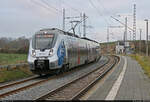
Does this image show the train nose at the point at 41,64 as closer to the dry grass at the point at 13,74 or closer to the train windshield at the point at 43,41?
the train windshield at the point at 43,41

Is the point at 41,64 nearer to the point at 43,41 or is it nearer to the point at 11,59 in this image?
the point at 43,41

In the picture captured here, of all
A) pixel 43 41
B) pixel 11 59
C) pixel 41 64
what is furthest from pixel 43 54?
pixel 11 59

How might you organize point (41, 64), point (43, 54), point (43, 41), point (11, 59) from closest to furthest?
point (41, 64) < point (43, 54) < point (43, 41) < point (11, 59)

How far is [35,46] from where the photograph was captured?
18812 mm

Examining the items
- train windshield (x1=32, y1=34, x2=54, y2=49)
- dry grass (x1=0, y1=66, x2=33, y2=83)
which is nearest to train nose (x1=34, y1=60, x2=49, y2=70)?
train windshield (x1=32, y1=34, x2=54, y2=49)

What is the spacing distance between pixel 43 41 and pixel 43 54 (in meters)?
1.09

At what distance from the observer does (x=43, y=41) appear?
18938mm

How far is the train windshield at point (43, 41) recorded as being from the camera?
18.7 metres

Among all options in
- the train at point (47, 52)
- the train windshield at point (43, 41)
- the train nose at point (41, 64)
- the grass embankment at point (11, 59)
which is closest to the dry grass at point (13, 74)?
the train at point (47, 52)

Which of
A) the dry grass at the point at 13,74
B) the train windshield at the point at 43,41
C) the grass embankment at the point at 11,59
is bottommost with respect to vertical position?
the dry grass at the point at 13,74

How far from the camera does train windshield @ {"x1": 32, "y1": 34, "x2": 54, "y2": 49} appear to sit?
18703mm

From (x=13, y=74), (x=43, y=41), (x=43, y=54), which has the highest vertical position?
(x=43, y=41)

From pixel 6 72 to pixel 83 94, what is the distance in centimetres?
935

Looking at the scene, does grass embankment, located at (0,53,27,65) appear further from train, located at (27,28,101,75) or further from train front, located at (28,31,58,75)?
train front, located at (28,31,58,75)
